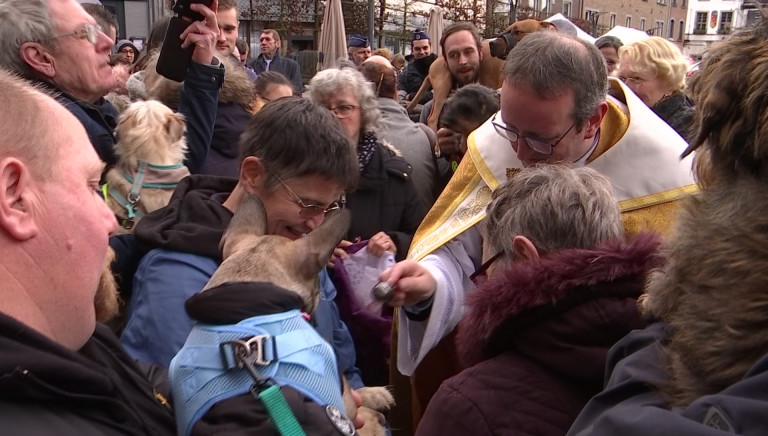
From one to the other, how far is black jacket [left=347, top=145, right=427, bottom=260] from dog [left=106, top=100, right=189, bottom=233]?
0.95 meters

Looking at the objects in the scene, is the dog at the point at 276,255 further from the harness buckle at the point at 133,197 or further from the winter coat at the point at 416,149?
the winter coat at the point at 416,149

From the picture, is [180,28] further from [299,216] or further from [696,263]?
[696,263]

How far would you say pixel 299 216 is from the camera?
6.82 ft

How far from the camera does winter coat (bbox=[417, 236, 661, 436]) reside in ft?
4.93

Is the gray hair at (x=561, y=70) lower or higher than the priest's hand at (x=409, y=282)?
higher

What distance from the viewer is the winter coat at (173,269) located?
1840 millimetres

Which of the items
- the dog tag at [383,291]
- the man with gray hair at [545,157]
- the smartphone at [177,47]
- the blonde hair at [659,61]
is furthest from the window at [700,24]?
the dog tag at [383,291]

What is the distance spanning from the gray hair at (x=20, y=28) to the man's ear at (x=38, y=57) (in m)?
0.02

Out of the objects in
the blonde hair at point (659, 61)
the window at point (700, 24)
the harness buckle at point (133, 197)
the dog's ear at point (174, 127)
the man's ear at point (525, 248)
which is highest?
the window at point (700, 24)

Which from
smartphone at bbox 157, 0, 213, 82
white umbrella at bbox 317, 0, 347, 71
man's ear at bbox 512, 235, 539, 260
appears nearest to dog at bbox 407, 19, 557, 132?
smartphone at bbox 157, 0, 213, 82


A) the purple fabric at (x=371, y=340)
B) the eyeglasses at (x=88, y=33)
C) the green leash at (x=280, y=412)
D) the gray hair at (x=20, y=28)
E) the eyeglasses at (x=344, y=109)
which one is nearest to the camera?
the green leash at (x=280, y=412)

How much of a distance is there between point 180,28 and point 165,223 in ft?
4.21

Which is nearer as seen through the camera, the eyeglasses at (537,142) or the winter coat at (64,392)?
the winter coat at (64,392)

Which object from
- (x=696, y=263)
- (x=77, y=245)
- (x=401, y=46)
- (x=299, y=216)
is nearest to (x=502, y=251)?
(x=299, y=216)
